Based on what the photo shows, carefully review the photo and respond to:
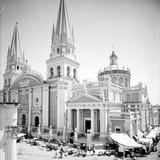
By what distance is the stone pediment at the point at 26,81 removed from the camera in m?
11.3

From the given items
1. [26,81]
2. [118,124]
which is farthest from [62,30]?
[118,124]

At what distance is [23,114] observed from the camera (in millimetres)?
12062

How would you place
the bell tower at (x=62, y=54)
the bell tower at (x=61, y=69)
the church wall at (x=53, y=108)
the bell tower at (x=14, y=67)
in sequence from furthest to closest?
the bell tower at (x=14, y=67) < the bell tower at (x=62, y=54) < the church wall at (x=53, y=108) < the bell tower at (x=61, y=69)

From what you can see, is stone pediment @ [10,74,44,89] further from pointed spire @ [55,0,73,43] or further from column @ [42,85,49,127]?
pointed spire @ [55,0,73,43]

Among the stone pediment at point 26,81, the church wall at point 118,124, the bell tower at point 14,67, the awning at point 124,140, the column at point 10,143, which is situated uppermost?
the bell tower at point 14,67

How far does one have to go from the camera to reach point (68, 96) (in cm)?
1030

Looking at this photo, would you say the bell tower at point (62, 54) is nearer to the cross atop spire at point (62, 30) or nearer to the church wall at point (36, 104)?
the cross atop spire at point (62, 30)

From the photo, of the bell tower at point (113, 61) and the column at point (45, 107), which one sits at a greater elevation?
the bell tower at point (113, 61)

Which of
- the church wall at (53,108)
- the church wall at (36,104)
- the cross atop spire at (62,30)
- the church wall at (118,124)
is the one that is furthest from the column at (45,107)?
the church wall at (118,124)

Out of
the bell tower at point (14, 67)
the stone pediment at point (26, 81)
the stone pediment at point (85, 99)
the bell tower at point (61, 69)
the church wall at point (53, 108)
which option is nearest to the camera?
the stone pediment at point (85, 99)

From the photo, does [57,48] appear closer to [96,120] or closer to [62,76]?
[62,76]

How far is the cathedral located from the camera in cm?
852

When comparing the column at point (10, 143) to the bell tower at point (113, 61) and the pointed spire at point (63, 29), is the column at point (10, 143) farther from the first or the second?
the bell tower at point (113, 61)

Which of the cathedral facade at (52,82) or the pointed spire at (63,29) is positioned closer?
the cathedral facade at (52,82)
